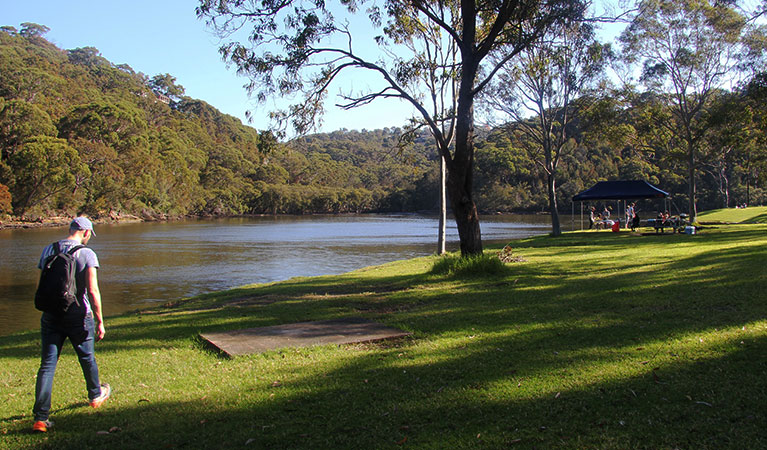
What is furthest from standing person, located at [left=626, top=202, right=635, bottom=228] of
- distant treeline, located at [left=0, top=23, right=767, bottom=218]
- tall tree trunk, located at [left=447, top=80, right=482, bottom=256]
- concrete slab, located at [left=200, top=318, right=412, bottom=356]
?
concrete slab, located at [left=200, top=318, right=412, bottom=356]

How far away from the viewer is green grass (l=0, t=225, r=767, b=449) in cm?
387

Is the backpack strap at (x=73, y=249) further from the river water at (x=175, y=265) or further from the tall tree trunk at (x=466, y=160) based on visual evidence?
the river water at (x=175, y=265)

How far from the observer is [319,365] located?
5.66m

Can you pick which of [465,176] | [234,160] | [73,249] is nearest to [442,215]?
[465,176]

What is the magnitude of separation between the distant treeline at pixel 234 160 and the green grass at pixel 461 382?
9.72 meters

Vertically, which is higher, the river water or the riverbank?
the riverbank

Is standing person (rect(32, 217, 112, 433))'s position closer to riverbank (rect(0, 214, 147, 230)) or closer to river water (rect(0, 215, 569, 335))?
river water (rect(0, 215, 569, 335))

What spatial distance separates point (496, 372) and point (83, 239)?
12.9 feet

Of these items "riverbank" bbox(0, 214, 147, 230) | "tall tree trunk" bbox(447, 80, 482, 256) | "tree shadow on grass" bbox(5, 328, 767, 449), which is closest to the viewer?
"tree shadow on grass" bbox(5, 328, 767, 449)

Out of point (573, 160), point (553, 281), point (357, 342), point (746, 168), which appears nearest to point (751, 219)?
point (746, 168)

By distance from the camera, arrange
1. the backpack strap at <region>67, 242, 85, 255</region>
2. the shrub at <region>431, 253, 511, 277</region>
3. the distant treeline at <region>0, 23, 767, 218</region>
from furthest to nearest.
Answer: the distant treeline at <region>0, 23, 767, 218</region> → the shrub at <region>431, 253, 511, 277</region> → the backpack strap at <region>67, 242, 85, 255</region>

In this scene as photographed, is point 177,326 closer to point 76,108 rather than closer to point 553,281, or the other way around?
point 553,281

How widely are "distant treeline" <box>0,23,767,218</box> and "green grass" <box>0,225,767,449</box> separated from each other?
9.72m

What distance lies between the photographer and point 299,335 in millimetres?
7090
